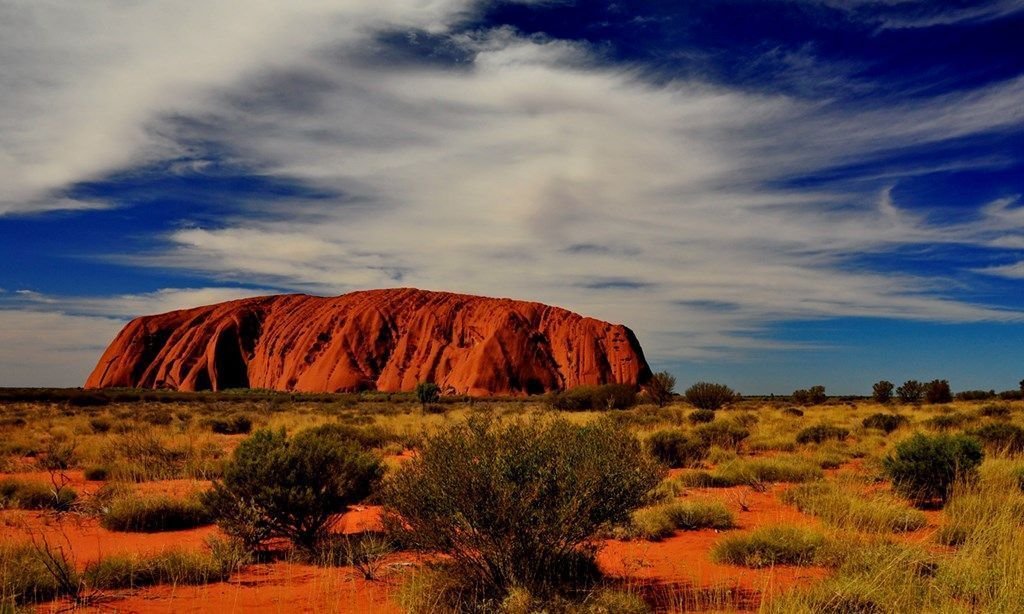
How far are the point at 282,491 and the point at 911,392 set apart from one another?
4842 centimetres

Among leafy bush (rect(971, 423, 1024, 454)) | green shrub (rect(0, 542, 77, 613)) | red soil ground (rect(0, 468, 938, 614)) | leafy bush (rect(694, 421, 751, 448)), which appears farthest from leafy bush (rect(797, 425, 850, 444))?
green shrub (rect(0, 542, 77, 613))

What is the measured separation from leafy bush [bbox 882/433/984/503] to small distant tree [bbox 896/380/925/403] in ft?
129

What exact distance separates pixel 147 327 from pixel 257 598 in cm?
9343

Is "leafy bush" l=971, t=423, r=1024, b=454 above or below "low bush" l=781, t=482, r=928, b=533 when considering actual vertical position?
above

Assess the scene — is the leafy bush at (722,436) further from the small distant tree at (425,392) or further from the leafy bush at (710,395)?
the small distant tree at (425,392)

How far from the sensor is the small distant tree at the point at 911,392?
43875 mm

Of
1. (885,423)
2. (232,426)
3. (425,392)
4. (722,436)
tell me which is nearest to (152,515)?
(722,436)

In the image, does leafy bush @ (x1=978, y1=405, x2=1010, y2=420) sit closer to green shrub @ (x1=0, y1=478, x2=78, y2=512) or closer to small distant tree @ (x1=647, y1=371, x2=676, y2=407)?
small distant tree @ (x1=647, y1=371, x2=676, y2=407)

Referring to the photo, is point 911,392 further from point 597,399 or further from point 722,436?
point 722,436

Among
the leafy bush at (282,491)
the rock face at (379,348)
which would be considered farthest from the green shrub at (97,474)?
the rock face at (379,348)

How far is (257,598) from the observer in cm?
541

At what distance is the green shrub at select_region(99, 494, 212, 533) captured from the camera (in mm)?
8156

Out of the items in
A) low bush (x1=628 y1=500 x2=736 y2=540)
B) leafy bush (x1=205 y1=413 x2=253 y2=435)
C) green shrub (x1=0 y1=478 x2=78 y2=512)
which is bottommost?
leafy bush (x1=205 y1=413 x2=253 y2=435)

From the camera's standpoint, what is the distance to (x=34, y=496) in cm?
936
